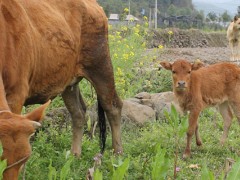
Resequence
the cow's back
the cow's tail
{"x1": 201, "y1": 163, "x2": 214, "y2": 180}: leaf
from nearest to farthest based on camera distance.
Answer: {"x1": 201, "y1": 163, "x2": 214, "y2": 180}: leaf → the cow's back → the cow's tail

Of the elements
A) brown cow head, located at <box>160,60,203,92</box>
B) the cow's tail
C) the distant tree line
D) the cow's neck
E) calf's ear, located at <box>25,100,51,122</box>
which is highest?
calf's ear, located at <box>25,100,51,122</box>

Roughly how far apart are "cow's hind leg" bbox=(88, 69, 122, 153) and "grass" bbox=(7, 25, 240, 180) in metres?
0.21

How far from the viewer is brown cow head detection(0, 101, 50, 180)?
13.4 feet

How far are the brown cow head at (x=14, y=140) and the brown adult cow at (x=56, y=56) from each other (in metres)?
0.49

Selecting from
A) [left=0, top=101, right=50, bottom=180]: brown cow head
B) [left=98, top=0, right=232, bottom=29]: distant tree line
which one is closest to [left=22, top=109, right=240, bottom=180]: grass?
[left=0, top=101, right=50, bottom=180]: brown cow head

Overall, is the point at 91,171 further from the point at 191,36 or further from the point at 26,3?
the point at 191,36

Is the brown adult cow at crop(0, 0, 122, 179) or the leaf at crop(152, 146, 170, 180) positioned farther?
the brown adult cow at crop(0, 0, 122, 179)

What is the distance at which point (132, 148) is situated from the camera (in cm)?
807

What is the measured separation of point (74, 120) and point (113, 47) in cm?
440

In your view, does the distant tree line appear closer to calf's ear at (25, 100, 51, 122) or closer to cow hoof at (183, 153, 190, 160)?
cow hoof at (183, 153, 190, 160)

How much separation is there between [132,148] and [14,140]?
4043 mm

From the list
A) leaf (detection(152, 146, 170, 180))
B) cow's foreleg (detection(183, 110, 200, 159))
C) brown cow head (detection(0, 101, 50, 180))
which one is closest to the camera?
leaf (detection(152, 146, 170, 180))

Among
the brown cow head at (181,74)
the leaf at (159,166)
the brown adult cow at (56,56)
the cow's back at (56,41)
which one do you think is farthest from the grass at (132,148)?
the cow's back at (56,41)

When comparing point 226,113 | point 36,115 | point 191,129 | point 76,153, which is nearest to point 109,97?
point 76,153
